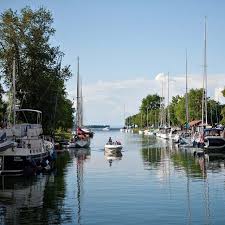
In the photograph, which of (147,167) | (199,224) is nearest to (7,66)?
(147,167)

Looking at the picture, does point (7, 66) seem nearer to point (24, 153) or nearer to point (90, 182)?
point (24, 153)

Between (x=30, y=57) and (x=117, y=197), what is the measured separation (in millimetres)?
42156

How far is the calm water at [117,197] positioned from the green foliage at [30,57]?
64.8 ft

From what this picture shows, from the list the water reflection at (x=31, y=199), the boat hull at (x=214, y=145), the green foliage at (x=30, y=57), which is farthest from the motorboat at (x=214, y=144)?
the water reflection at (x=31, y=199)

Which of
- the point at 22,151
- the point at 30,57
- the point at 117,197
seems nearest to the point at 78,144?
the point at 30,57

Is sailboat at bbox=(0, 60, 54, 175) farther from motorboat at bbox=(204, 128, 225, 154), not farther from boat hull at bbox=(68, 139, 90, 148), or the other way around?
boat hull at bbox=(68, 139, 90, 148)

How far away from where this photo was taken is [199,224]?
26.0 metres

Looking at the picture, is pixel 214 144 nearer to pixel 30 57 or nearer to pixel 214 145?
pixel 214 145

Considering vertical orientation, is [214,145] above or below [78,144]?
above

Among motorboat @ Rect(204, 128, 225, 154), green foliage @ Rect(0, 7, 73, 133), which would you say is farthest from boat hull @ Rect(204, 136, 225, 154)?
green foliage @ Rect(0, 7, 73, 133)

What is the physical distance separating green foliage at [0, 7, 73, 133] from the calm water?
19744 millimetres

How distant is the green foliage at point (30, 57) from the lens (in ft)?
237

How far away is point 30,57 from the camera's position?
73.3m

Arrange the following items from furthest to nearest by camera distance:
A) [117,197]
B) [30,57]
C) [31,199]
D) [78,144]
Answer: [78,144]
[30,57]
[117,197]
[31,199]
